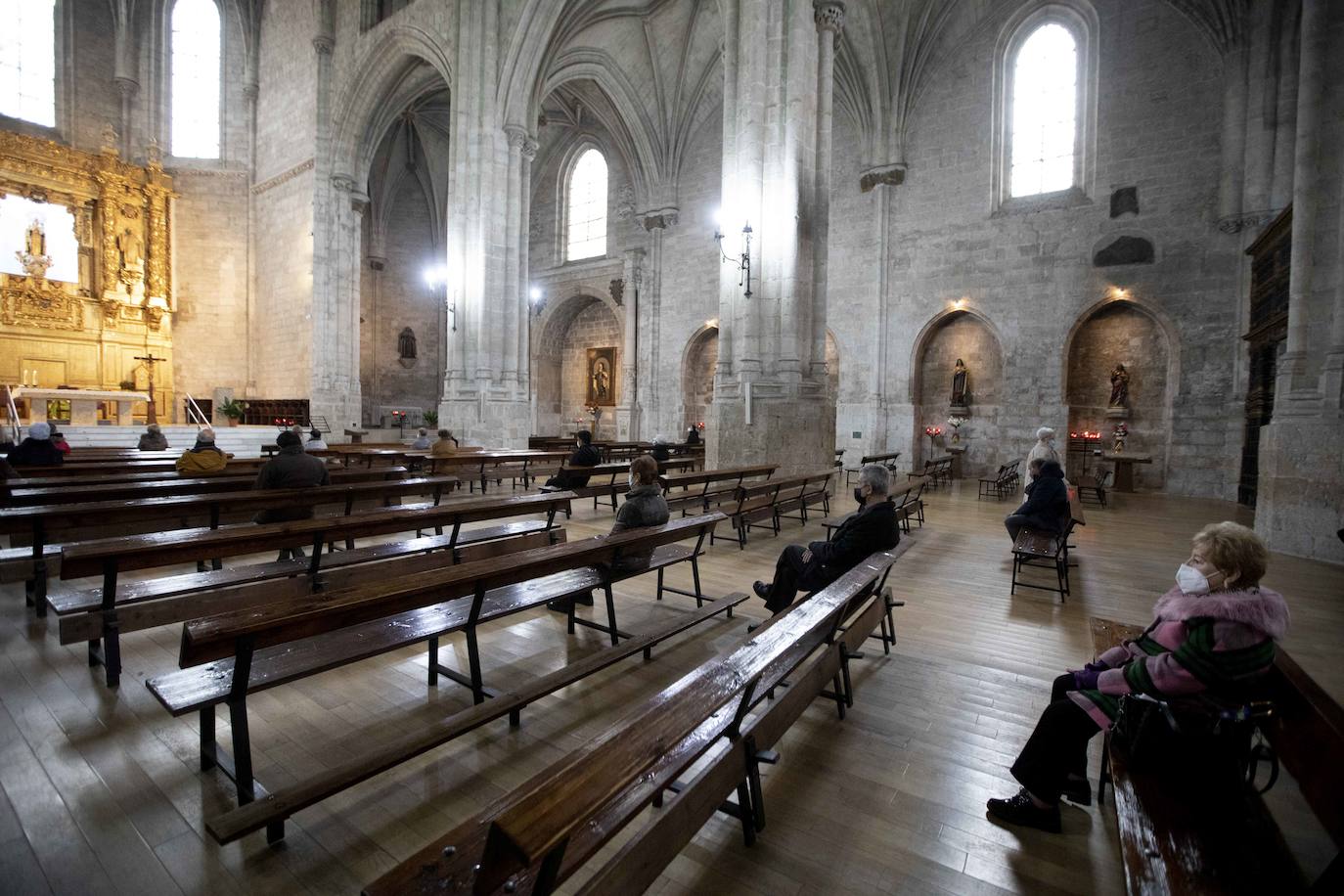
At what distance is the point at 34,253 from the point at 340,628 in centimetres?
2179

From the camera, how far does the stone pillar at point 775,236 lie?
972 cm

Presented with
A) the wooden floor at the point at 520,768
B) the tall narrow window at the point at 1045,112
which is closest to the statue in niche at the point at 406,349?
the tall narrow window at the point at 1045,112

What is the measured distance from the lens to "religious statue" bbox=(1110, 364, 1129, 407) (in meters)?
14.1

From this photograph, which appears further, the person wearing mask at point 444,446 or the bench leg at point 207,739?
the person wearing mask at point 444,446

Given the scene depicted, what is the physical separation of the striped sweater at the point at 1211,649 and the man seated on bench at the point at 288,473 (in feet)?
17.7

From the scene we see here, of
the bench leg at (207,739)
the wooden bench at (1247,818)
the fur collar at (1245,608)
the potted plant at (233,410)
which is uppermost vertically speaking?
the potted plant at (233,410)

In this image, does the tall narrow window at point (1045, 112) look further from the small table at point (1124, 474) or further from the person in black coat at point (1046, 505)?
the person in black coat at point (1046, 505)

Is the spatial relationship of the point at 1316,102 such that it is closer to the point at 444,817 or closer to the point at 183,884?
the point at 444,817

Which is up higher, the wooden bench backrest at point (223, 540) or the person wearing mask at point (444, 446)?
the person wearing mask at point (444, 446)

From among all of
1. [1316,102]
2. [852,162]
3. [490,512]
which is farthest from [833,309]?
[490,512]

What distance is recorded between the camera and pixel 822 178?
1019 cm

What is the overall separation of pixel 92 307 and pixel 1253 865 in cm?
2422

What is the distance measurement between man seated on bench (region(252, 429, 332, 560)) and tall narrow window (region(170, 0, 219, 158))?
20437mm

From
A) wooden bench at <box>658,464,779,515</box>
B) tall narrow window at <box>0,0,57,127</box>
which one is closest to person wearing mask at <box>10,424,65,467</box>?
wooden bench at <box>658,464,779,515</box>
